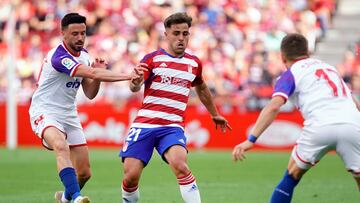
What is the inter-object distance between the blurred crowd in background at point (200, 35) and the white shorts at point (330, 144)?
1672cm

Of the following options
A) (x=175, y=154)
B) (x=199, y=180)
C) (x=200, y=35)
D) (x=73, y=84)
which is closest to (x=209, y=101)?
(x=175, y=154)

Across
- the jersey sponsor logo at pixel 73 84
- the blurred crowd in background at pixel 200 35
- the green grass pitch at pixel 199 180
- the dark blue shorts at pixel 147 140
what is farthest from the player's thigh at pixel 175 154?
the blurred crowd in background at pixel 200 35

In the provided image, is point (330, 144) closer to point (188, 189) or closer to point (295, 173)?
point (295, 173)

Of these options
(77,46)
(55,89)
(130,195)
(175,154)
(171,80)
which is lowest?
(130,195)

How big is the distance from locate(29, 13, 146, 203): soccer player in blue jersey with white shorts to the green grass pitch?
1487 millimetres

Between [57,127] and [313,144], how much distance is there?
3498 millimetres

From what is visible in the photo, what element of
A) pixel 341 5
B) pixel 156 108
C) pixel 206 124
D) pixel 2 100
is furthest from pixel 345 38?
pixel 156 108

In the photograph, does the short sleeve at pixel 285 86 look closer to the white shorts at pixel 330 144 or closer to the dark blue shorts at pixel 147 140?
the white shorts at pixel 330 144

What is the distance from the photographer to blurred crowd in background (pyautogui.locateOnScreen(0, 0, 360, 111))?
88.2 ft

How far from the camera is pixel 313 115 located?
8984 millimetres

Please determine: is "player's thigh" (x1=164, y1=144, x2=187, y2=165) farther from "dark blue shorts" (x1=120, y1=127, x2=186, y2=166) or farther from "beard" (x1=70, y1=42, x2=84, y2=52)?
"beard" (x1=70, y1=42, x2=84, y2=52)

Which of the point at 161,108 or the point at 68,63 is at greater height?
the point at 68,63

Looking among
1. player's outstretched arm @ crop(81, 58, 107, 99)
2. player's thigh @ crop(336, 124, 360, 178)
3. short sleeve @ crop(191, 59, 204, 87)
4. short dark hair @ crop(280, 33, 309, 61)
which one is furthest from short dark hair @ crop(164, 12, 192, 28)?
player's thigh @ crop(336, 124, 360, 178)

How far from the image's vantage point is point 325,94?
8.98m
